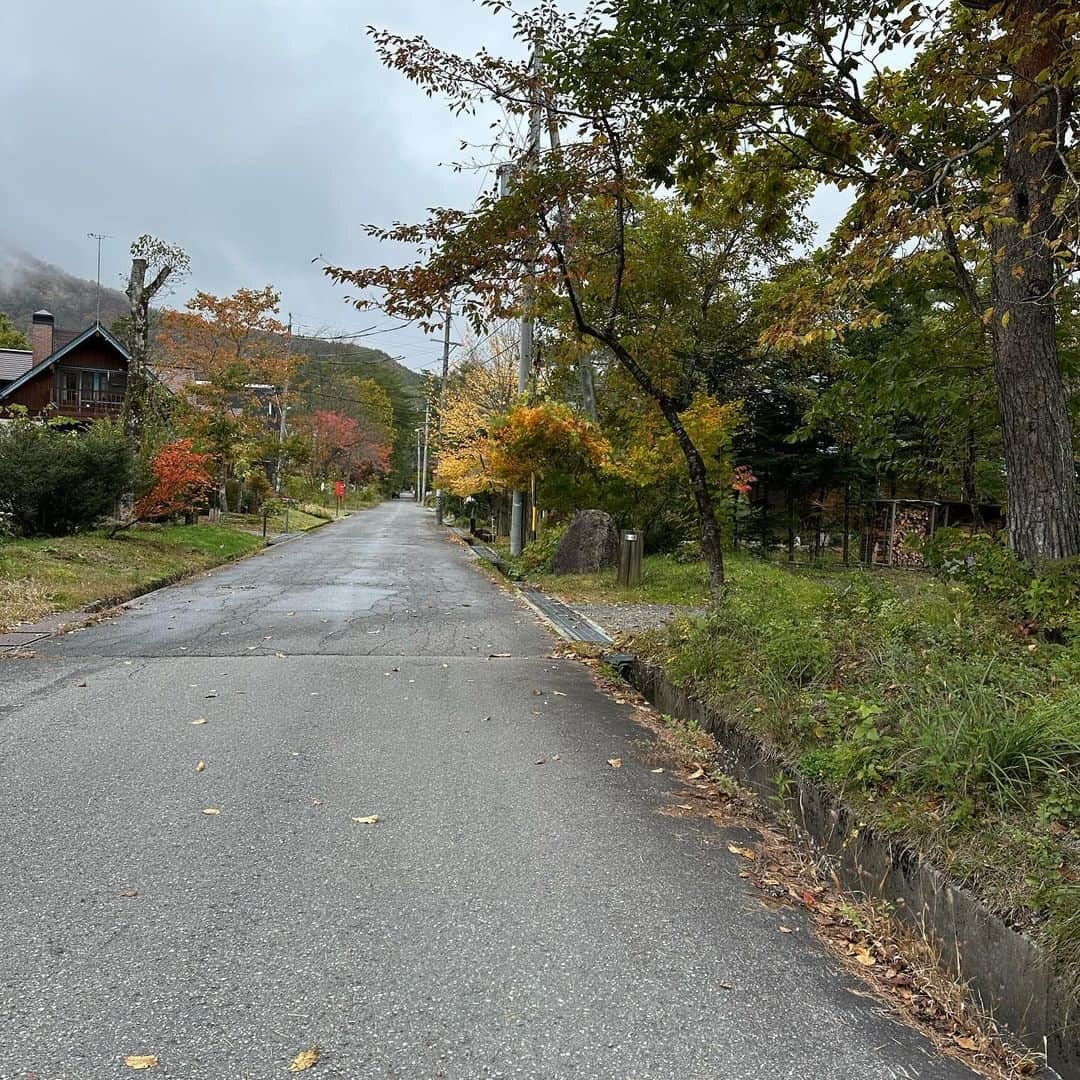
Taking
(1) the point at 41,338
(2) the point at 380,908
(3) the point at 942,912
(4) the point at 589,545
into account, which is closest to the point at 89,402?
(1) the point at 41,338

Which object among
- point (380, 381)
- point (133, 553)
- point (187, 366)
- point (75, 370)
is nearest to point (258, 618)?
point (133, 553)

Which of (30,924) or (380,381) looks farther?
(380,381)

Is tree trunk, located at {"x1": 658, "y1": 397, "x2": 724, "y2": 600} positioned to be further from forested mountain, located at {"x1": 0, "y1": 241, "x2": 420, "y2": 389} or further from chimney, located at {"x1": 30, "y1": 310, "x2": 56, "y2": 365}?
forested mountain, located at {"x1": 0, "y1": 241, "x2": 420, "y2": 389}

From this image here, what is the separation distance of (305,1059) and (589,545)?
1294 cm

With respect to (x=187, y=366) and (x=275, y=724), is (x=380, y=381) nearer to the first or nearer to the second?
(x=187, y=366)

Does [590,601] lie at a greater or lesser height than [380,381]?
lesser

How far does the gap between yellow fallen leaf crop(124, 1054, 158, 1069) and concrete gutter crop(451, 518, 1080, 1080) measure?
242cm

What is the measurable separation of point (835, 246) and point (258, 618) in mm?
7564

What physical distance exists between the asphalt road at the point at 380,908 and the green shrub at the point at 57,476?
9023 millimetres

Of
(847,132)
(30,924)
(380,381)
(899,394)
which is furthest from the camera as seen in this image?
(380,381)

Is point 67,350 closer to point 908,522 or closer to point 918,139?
point 908,522

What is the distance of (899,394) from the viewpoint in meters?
8.00

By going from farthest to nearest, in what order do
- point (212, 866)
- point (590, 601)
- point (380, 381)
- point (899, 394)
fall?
point (380, 381) → point (590, 601) → point (899, 394) → point (212, 866)

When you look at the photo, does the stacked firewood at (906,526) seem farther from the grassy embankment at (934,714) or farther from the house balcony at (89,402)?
the house balcony at (89,402)
